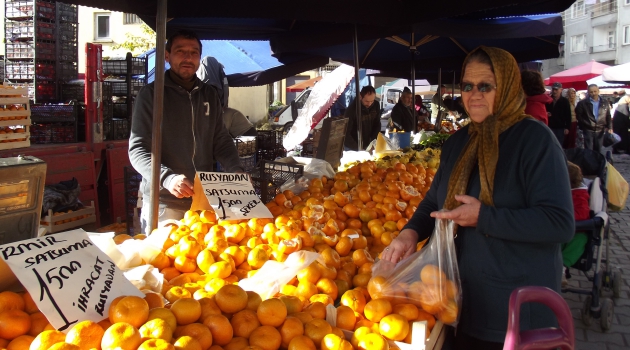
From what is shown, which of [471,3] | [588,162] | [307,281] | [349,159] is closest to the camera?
[307,281]

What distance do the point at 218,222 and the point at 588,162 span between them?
3820 mm

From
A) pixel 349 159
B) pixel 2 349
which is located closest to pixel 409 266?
pixel 2 349

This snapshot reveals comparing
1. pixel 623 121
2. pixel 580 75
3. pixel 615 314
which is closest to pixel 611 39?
pixel 580 75

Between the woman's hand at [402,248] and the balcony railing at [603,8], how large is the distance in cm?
4301

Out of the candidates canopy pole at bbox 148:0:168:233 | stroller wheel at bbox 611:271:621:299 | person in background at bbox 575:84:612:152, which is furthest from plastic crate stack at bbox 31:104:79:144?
person in background at bbox 575:84:612:152

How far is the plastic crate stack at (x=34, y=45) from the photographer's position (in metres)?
7.91

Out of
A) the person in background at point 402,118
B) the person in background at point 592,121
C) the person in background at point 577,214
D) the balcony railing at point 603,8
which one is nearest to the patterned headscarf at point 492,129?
the person in background at point 577,214

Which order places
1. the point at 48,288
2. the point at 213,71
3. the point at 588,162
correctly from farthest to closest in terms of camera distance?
the point at 213,71, the point at 588,162, the point at 48,288

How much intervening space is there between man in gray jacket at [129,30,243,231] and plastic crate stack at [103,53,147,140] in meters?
4.42

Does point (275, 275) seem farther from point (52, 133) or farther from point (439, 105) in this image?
point (439, 105)

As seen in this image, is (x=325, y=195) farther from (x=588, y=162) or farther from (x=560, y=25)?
(x=560, y=25)

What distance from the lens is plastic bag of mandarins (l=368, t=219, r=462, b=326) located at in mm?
1756

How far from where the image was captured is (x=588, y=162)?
466 centimetres

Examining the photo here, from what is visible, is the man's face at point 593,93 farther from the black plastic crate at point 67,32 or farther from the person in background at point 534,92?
the black plastic crate at point 67,32
